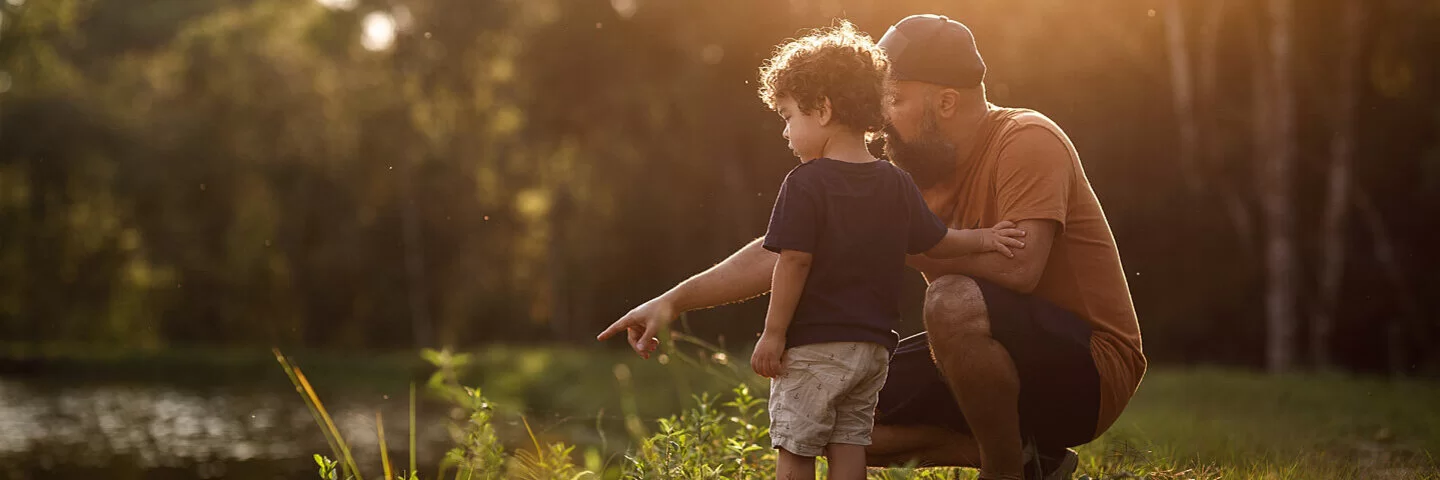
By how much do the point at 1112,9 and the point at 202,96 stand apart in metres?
20.4

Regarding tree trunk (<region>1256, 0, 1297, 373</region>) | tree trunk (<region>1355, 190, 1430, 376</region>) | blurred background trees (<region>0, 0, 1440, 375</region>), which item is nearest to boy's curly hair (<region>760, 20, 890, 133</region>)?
blurred background trees (<region>0, 0, 1440, 375</region>)

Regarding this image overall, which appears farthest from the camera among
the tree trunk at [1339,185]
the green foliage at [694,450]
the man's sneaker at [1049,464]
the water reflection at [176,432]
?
the tree trunk at [1339,185]

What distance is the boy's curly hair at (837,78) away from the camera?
3.03 metres

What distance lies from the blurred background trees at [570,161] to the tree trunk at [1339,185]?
Answer: 40mm

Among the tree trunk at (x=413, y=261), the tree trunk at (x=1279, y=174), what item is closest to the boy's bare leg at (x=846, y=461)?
the tree trunk at (x=1279, y=174)

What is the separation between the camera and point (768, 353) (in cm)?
300

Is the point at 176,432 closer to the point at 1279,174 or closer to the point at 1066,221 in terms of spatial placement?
the point at 1279,174

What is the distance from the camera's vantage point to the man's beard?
3.62m

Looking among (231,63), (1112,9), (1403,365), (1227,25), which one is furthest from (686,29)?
(231,63)

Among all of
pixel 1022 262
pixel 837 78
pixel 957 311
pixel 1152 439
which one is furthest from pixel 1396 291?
pixel 837 78

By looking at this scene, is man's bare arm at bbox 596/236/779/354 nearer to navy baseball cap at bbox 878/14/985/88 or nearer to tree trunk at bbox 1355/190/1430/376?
navy baseball cap at bbox 878/14/985/88

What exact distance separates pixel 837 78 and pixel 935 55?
683mm

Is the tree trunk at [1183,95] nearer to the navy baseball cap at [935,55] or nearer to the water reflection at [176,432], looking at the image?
the water reflection at [176,432]

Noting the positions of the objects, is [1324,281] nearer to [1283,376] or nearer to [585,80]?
[1283,376]
